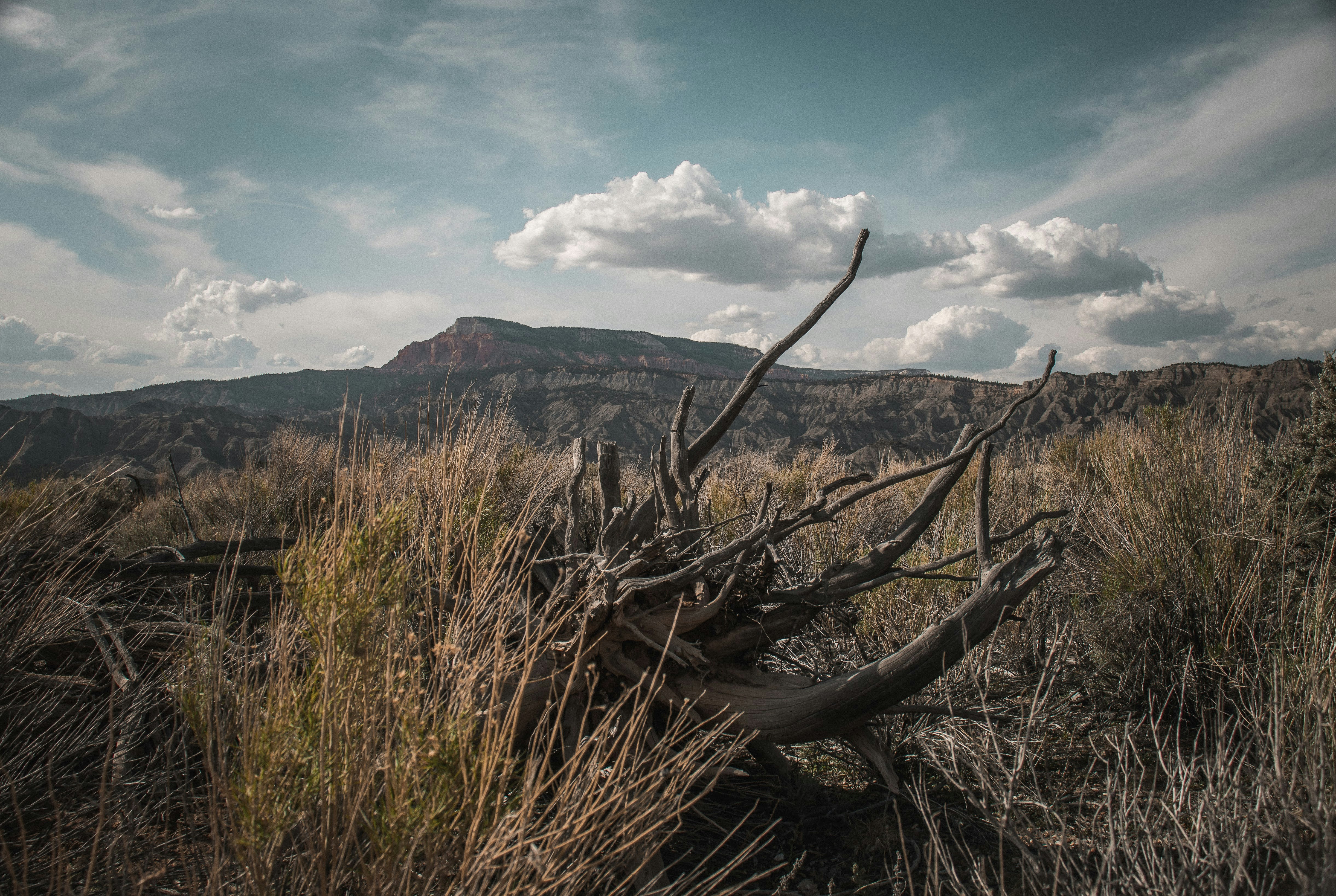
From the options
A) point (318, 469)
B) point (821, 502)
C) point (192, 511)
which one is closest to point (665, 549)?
point (821, 502)

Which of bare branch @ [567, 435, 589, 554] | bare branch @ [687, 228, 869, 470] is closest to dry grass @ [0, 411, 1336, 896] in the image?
bare branch @ [567, 435, 589, 554]

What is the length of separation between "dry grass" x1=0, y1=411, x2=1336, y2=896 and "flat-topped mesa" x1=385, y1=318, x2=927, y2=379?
93.4m

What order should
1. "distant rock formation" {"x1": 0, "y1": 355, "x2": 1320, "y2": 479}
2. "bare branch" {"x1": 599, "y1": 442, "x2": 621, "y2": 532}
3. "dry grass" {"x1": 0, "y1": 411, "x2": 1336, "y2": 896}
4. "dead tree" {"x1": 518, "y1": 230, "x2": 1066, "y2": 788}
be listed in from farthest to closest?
"distant rock formation" {"x1": 0, "y1": 355, "x2": 1320, "y2": 479} → "bare branch" {"x1": 599, "y1": 442, "x2": 621, "y2": 532} → "dead tree" {"x1": 518, "y1": 230, "x2": 1066, "y2": 788} → "dry grass" {"x1": 0, "y1": 411, "x2": 1336, "y2": 896}

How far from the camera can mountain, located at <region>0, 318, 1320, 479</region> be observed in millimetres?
26688

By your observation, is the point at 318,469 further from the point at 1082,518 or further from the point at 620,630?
the point at 1082,518

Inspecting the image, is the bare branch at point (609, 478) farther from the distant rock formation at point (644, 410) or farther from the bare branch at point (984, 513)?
the distant rock formation at point (644, 410)

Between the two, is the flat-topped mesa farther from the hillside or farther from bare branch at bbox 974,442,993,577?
bare branch at bbox 974,442,993,577

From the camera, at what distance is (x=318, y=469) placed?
988 cm

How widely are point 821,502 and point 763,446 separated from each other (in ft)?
101

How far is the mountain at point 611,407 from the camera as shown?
87.6ft

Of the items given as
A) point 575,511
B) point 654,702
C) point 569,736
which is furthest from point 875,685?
point 575,511

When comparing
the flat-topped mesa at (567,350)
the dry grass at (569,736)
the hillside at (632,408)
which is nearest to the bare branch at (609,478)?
the dry grass at (569,736)

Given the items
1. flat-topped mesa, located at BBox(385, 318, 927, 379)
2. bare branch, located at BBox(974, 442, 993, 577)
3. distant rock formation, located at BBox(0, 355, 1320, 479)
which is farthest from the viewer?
flat-topped mesa, located at BBox(385, 318, 927, 379)

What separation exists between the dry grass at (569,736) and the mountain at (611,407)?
2.50 feet
